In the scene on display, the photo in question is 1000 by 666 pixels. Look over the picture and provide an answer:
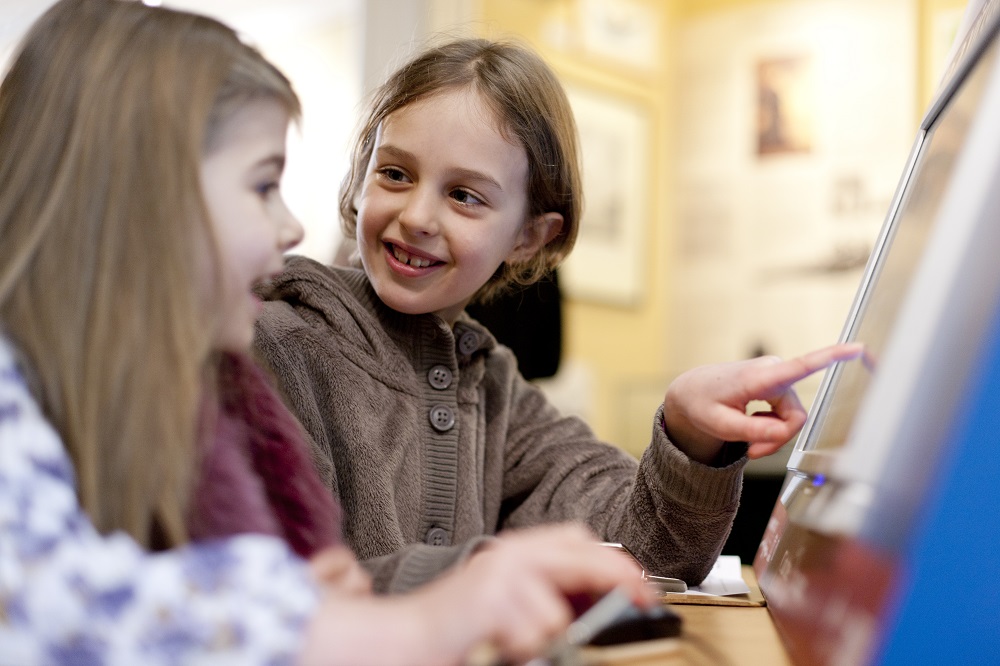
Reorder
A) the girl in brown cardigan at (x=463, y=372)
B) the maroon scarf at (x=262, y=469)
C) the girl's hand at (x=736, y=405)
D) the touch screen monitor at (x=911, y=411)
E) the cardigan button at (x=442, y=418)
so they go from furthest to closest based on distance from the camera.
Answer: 1. the cardigan button at (x=442, y=418)
2. the girl in brown cardigan at (x=463, y=372)
3. the girl's hand at (x=736, y=405)
4. the maroon scarf at (x=262, y=469)
5. the touch screen monitor at (x=911, y=411)

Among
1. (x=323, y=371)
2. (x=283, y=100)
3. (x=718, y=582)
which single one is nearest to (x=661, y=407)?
(x=718, y=582)

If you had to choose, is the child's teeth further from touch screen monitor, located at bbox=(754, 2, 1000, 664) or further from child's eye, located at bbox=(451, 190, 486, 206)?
touch screen monitor, located at bbox=(754, 2, 1000, 664)

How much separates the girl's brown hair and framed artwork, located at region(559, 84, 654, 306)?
7.53 feet

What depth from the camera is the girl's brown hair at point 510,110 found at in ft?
3.64

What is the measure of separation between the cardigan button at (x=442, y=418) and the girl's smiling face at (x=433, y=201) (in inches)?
4.0

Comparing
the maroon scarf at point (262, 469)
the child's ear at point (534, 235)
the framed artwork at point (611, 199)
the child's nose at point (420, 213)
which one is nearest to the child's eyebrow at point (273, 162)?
the maroon scarf at point (262, 469)

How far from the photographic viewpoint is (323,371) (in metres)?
0.94

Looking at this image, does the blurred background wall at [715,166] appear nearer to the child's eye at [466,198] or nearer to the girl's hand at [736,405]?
the child's eye at [466,198]

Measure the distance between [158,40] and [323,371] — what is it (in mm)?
442

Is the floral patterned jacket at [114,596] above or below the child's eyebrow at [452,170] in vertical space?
below

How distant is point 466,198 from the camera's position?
3.56 ft

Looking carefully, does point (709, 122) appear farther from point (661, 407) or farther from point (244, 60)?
point (244, 60)

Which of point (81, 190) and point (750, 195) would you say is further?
point (750, 195)

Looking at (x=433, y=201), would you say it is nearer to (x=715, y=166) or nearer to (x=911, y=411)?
(x=911, y=411)
